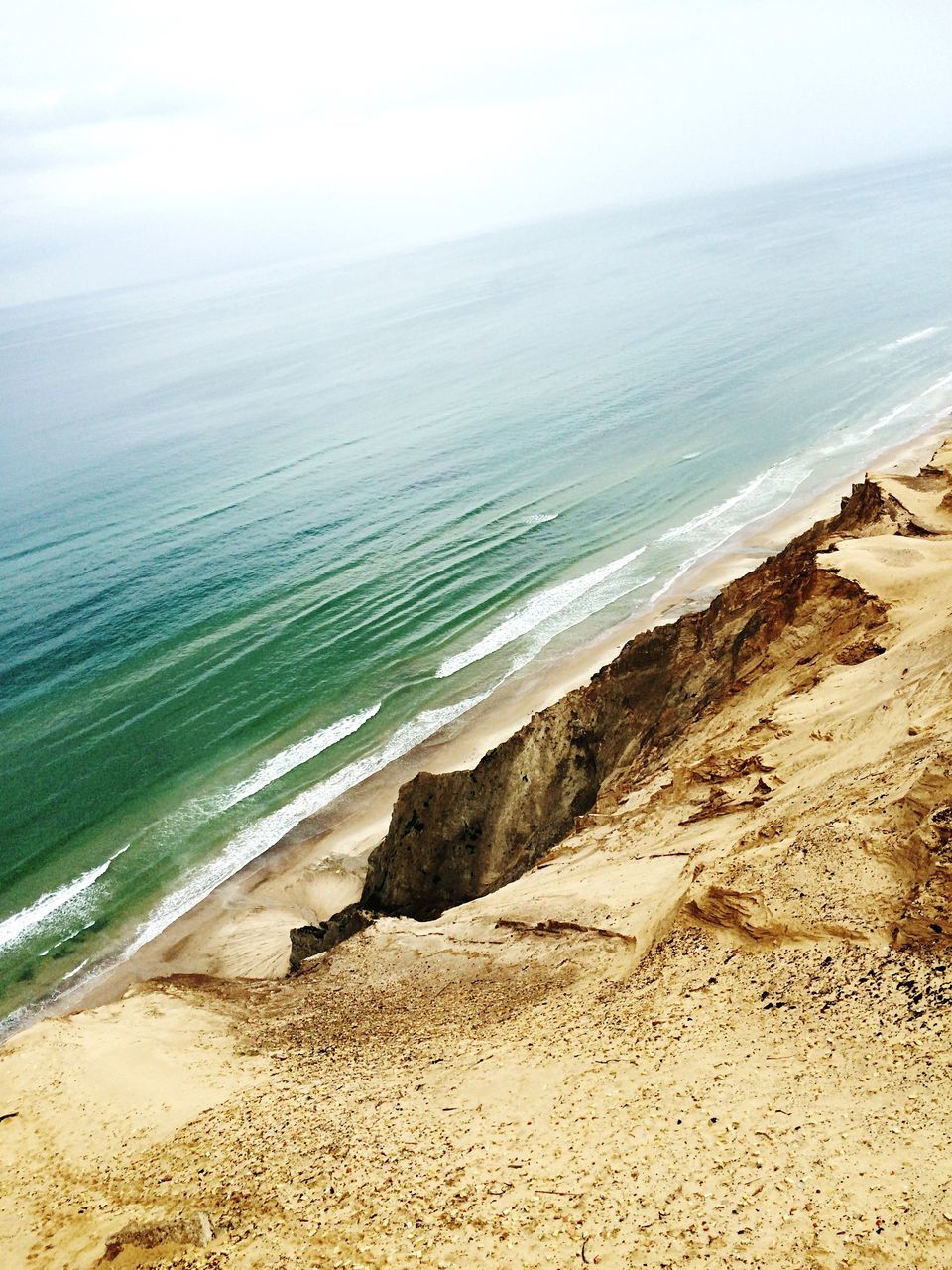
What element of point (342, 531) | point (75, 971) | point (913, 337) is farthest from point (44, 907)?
point (913, 337)

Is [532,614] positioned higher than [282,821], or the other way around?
[532,614]

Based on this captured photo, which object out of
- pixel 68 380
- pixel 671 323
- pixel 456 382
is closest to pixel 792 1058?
pixel 456 382

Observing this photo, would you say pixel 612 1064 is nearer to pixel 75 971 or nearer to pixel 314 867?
pixel 314 867

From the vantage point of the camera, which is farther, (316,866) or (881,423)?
(881,423)

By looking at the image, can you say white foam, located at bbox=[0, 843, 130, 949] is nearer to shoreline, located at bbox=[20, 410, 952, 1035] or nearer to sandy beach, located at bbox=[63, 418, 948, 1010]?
shoreline, located at bbox=[20, 410, 952, 1035]

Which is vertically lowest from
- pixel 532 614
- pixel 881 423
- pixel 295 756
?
pixel 295 756

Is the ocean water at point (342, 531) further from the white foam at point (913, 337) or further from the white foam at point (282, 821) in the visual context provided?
the white foam at point (913, 337)
